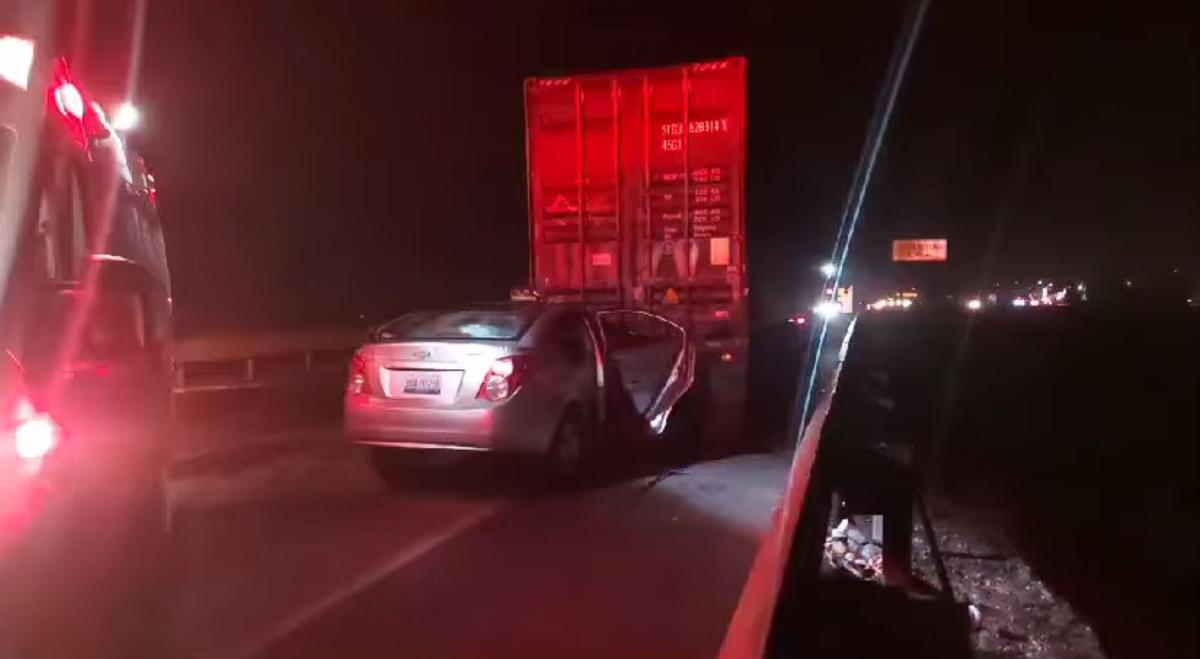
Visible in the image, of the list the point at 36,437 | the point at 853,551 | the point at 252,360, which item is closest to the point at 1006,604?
the point at 853,551

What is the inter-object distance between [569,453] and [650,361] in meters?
1.91

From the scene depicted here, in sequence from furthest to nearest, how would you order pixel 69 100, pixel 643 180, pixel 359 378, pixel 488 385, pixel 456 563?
pixel 643 180 → pixel 359 378 → pixel 488 385 → pixel 456 563 → pixel 69 100

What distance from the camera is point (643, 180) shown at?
15.3 m

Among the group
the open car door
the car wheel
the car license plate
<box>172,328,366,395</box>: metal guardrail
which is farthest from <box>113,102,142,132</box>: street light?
<box>172,328,366,395</box>: metal guardrail

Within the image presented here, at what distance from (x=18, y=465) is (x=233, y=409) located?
1292 centimetres

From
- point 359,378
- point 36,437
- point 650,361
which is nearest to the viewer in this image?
point 36,437

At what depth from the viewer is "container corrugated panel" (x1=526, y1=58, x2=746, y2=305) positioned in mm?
14852

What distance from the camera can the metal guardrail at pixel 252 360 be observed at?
20.2 m

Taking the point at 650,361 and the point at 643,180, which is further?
the point at 643,180

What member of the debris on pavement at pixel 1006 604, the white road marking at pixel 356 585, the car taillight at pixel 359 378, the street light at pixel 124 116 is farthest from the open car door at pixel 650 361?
the street light at pixel 124 116

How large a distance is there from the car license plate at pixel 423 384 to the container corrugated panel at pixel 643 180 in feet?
21.5

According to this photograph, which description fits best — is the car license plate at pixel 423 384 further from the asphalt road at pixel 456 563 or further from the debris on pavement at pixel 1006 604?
the debris on pavement at pixel 1006 604

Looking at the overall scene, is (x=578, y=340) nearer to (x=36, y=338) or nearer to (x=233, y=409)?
(x=36, y=338)

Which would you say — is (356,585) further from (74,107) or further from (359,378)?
(359,378)
